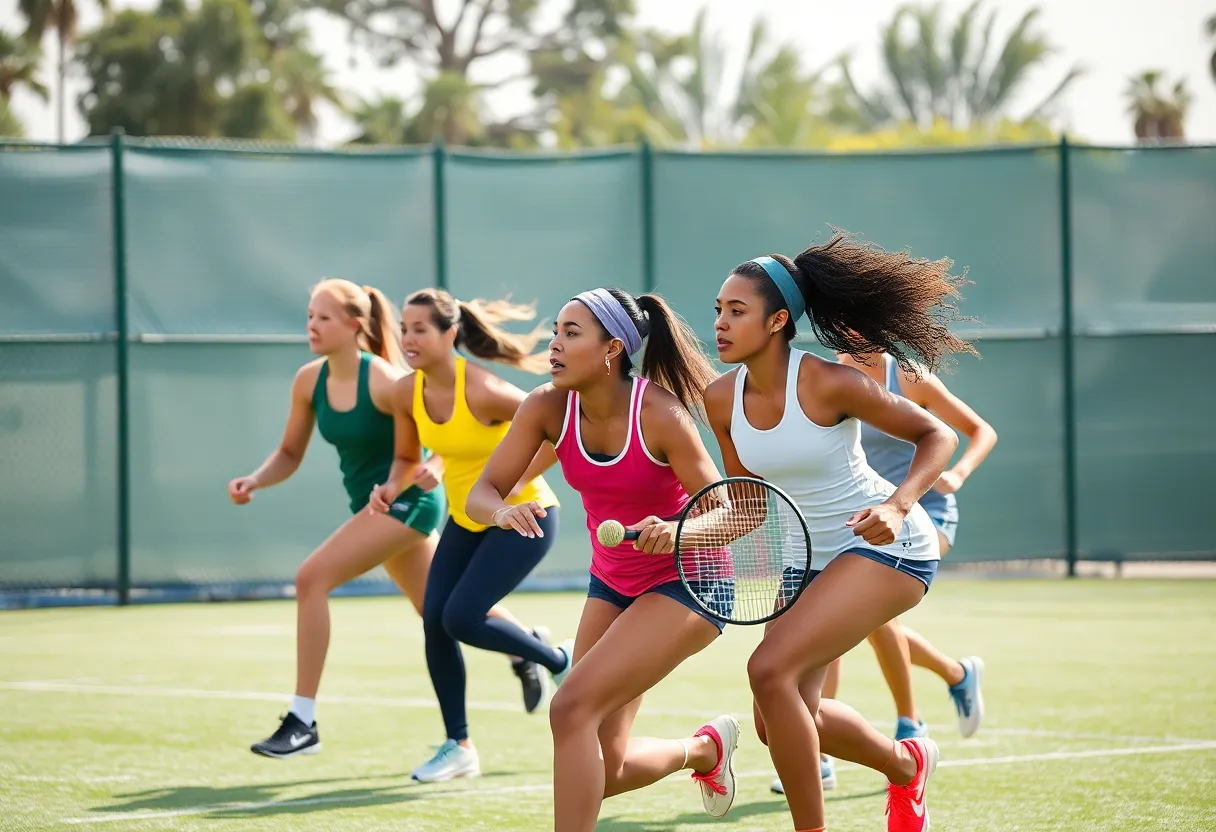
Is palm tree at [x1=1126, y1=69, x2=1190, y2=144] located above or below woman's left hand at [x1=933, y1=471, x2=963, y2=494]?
above

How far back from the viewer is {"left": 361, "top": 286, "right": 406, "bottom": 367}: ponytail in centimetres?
821

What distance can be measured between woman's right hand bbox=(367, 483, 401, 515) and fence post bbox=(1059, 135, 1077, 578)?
33.4 feet

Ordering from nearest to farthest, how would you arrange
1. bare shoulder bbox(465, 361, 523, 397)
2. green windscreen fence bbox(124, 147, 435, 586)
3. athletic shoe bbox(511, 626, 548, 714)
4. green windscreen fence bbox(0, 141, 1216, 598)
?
bare shoulder bbox(465, 361, 523, 397) → athletic shoe bbox(511, 626, 548, 714) → green windscreen fence bbox(0, 141, 1216, 598) → green windscreen fence bbox(124, 147, 435, 586)

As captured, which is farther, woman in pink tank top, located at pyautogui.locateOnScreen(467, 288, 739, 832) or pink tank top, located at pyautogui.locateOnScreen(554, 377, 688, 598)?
pink tank top, located at pyautogui.locateOnScreen(554, 377, 688, 598)

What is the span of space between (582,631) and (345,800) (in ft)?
5.50

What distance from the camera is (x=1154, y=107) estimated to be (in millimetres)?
57656

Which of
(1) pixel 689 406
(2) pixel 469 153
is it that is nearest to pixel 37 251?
(2) pixel 469 153

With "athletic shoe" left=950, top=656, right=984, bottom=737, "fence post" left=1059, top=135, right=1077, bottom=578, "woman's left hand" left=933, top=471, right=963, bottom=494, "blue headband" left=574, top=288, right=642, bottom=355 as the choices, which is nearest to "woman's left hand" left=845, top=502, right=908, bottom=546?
"blue headband" left=574, top=288, right=642, bottom=355

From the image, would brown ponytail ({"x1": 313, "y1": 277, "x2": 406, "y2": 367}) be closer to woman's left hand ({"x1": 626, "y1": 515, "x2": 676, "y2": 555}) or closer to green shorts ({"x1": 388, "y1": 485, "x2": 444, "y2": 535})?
green shorts ({"x1": 388, "y1": 485, "x2": 444, "y2": 535})

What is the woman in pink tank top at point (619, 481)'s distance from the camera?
5.17 m

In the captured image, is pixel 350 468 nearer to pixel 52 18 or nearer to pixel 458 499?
pixel 458 499

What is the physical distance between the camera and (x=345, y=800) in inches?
264

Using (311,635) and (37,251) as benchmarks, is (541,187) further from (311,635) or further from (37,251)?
(311,635)

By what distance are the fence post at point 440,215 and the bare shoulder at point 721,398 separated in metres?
10.5
